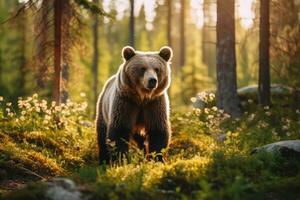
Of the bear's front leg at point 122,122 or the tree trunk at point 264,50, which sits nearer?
the bear's front leg at point 122,122

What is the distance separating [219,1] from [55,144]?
5949mm

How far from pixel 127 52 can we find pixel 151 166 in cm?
277

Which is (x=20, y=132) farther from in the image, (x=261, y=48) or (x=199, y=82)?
(x=199, y=82)

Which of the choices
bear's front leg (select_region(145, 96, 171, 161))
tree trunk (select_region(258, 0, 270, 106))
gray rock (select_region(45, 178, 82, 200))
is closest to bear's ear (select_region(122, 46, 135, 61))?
bear's front leg (select_region(145, 96, 171, 161))

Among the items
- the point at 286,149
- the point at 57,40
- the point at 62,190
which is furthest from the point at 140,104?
the point at 57,40

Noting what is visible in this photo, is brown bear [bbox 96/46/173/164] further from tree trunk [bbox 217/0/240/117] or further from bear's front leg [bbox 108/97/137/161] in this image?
tree trunk [bbox 217/0/240/117]

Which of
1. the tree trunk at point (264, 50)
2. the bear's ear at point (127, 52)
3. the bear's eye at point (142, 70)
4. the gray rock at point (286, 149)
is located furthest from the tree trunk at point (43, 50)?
the gray rock at point (286, 149)

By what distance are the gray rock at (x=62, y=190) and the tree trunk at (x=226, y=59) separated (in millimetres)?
9285

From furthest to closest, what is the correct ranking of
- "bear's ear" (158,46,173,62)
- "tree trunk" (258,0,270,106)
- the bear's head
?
"tree trunk" (258,0,270,106) < "bear's ear" (158,46,173,62) < the bear's head

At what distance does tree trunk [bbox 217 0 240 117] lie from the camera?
1408 cm

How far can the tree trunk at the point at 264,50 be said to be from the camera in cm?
1434

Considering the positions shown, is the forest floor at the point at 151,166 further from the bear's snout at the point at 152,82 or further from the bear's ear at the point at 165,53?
the bear's ear at the point at 165,53

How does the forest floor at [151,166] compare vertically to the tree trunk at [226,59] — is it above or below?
below

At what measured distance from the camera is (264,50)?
1454cm
